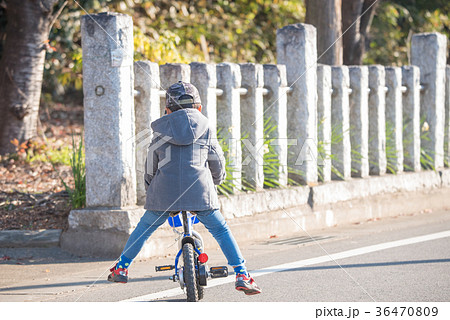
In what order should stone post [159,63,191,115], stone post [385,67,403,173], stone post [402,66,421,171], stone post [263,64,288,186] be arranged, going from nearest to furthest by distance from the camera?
stone post [159,63,191,115], stone post [263,64,288,186], stone post [385,67,403,173], stone post [402,66,421,171]

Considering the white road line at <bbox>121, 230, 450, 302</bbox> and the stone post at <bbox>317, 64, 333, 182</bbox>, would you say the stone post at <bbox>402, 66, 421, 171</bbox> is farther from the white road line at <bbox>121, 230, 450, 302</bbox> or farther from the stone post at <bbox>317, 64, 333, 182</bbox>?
the white road line at <bbox>121, 230, 450, 302</bbox>

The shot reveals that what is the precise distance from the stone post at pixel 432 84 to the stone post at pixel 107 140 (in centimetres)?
547

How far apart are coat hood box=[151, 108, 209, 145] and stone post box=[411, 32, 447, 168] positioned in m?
6.51

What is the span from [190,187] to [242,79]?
3421mm

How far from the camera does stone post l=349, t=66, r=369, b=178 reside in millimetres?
9492

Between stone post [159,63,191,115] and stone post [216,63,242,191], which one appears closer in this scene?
stone post [159,63,191,115]

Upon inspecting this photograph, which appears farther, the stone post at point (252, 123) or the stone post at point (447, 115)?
the stone post at point (447, 115)

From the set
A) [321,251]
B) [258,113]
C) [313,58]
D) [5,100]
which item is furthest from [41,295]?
[5,100]

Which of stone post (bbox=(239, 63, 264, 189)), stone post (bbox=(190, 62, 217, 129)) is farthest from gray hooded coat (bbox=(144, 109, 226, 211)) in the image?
stone post (bbox=(239, 63, 264, 189))

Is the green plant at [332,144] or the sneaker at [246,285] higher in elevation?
the green plant at [332,144]

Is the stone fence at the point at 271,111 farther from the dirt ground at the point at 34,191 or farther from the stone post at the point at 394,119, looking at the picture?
the dirt ground at the point at 34,191

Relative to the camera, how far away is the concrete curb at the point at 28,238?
23.1ft

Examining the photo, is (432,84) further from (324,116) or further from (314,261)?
(314,261)

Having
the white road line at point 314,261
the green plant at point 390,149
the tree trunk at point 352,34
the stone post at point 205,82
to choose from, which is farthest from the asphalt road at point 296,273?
the tree trunk at point 352,34
